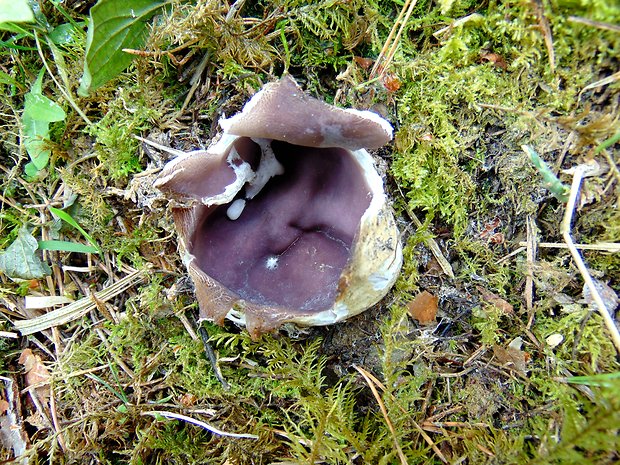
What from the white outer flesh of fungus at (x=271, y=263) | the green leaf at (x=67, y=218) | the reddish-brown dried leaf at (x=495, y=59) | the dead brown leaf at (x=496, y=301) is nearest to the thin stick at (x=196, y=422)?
the white outer flesh of fungus at (x=271, y=263)

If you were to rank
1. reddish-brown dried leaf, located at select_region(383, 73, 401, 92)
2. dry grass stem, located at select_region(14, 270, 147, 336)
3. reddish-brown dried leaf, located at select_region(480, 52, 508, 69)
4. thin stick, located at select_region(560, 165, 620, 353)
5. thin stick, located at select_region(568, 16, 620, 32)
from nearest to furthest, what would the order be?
thin stick, located at select_region(568, 16, 620, 32) < thin stick, located at select_region(560, 165, 620, 353) < reddish-brown dried leaf, located at select_region(480, 52, 508, 69) < reddish-brown dried leaf, located at select_region(383, 73, 401, 92) < dry grass stem, located at select_region(14, 270, 147, 336)

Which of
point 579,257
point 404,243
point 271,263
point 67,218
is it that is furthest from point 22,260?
point 579,257

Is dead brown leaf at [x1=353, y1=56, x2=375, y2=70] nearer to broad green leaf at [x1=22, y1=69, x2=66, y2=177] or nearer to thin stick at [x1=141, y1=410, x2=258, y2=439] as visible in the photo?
broad green leaf at [x1=22, y1=69, x2=66, y2=177]

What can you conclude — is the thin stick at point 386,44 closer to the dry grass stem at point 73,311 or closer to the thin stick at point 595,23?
the thin stick at point 595,23

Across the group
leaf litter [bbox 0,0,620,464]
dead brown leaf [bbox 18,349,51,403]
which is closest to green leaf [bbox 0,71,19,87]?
leaf litter [bbox 0,0,620,464]

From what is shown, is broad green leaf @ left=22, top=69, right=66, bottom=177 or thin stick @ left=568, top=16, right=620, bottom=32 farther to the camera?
broad green leaf @ left=22, top=69, right=66, bottom=177

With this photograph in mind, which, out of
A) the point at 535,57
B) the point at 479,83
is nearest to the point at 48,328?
the point at 479,83

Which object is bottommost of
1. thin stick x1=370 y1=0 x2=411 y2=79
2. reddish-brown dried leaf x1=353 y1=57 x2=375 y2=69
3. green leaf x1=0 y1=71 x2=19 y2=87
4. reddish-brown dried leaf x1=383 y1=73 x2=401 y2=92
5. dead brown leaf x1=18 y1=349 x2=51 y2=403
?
dead brown leaf x1=18 y1=349 x2=51 y2=403
